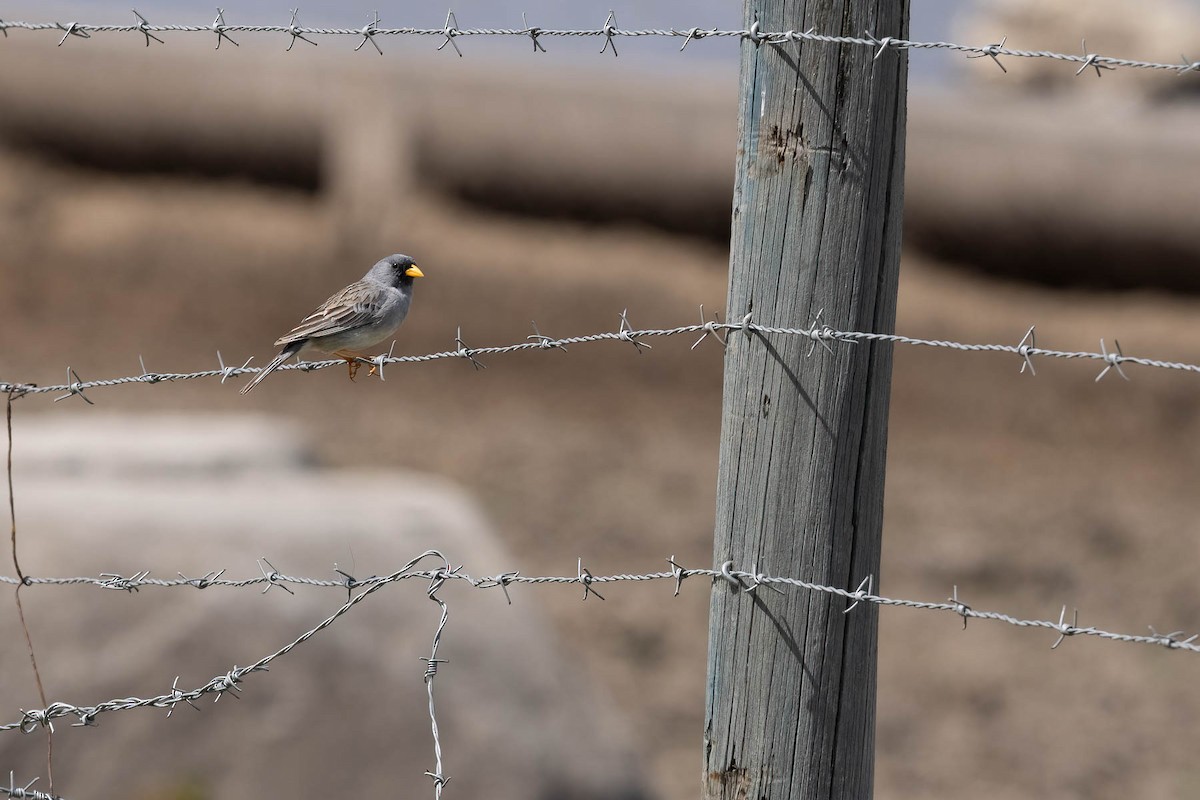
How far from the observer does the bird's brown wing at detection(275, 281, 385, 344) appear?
163 inches

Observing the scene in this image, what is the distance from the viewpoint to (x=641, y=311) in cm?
1590

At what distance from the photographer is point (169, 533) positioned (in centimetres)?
701

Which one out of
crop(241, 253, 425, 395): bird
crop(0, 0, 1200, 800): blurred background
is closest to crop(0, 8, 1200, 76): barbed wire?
crop(241, 253, 425, 395): bird

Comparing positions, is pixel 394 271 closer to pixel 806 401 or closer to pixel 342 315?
pixel 342 315

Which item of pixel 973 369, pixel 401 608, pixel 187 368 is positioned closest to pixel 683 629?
pixel 401 608

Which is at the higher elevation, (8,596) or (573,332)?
(573,332)

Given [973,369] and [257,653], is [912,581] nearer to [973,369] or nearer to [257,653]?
[973,369]

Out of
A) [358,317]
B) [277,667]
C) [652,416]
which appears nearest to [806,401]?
[358,317]

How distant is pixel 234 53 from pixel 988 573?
1099cm

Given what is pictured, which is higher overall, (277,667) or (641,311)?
(641,311)

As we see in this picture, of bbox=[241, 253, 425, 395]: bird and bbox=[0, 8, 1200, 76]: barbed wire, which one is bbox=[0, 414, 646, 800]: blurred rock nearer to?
bbox=[241, 253, 425, 395]: bird

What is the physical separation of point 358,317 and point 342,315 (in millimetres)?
49

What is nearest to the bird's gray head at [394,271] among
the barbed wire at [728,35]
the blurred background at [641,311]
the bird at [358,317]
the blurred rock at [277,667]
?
the bird at [358,317]

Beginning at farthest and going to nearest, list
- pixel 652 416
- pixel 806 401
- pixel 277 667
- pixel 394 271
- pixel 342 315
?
pixel 652 416
pixel 277 667
pixel 394 271
pixel 342 315
pixel 806 401
